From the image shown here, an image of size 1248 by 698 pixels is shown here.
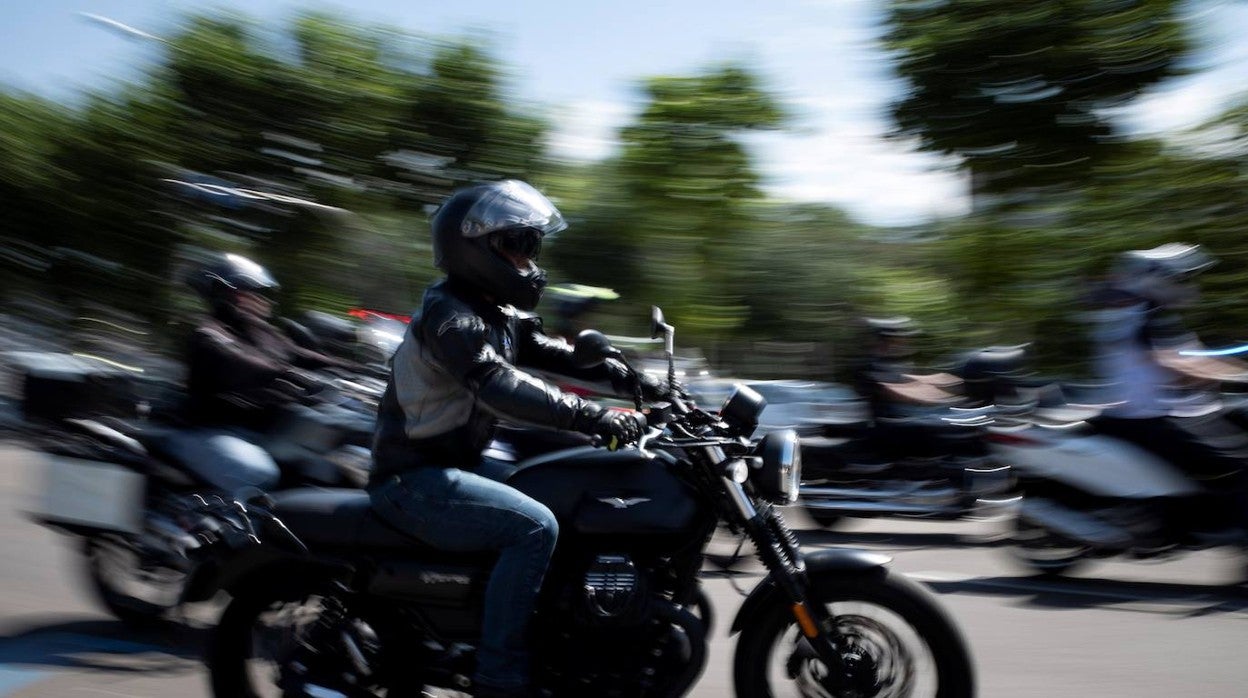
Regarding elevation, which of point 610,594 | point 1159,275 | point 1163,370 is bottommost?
point 610,594

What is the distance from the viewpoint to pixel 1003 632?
596 centimetres

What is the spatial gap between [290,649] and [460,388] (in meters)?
Result: 0.96

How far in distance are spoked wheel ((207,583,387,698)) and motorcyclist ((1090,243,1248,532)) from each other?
176 inches

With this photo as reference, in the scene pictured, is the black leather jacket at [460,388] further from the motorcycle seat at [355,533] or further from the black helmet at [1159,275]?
the black helmet at [1159,275]

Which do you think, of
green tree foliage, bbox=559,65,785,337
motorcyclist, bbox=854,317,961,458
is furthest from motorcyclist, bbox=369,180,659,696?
green tree foliage, bbox=559,65,785,337

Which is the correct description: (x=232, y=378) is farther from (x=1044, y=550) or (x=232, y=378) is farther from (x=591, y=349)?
A: (x=1044, y=550)

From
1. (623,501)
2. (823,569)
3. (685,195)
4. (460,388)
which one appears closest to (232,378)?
(460,388)

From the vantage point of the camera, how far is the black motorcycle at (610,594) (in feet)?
12.5

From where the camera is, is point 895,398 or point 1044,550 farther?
point 895,398

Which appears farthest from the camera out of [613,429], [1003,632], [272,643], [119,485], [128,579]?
[128,579]

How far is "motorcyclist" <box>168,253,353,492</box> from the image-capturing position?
5.96 meters

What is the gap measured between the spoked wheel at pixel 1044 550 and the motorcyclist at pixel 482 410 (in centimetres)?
396

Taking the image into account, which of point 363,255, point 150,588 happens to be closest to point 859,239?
point 363,255

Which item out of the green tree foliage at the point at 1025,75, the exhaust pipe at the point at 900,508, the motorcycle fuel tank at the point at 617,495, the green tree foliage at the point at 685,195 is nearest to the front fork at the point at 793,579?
the motorcycle fuel tank at the point at 617,495
